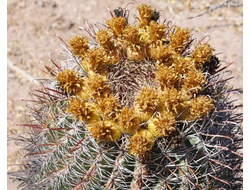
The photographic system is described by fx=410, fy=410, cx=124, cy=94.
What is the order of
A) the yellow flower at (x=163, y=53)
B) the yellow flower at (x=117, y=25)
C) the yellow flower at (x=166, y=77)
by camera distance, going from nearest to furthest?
the yellow flower at (x=166, y=77) < the yellow flower at (x=163, y=53) < the yellow flower at (x=117, y=25)

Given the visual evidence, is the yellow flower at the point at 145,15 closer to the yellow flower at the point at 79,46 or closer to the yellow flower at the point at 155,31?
the yellow flower at the point at 155,31

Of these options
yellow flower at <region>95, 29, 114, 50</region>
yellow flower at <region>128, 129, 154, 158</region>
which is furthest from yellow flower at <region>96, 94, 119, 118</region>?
yellow flower at <region>95, 29, 114, 50</region>

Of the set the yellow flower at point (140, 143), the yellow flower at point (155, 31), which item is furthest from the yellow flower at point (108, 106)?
the yellow flower at point (155, 31)

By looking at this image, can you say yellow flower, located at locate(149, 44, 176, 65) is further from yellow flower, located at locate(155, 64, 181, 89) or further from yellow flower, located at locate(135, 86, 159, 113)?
yellow flower, located at locate(135, 86, 159, 113)

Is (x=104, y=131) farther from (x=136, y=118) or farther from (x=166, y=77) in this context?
(x=166, y=77)

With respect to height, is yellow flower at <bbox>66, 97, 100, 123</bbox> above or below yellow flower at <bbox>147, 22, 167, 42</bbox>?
below

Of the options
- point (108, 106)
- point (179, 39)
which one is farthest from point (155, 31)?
point (108, 106)

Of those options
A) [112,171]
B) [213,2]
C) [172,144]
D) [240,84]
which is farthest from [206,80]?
[213,2]
